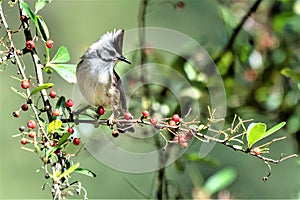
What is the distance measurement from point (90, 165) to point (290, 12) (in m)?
1.56

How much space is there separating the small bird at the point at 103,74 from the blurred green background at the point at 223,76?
0.24 meters

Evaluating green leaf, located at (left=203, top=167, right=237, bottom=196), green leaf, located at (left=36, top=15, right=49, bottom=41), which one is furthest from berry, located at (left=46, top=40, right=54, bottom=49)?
green leaf, located at (left=203, top=167, right=237, bottom=196)

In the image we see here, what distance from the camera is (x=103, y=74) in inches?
39.7

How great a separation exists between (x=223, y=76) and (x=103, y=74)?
2.11 feet

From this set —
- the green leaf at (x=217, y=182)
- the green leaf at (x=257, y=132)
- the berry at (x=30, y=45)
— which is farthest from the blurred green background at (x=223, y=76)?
the berry at (x=30, y=45)

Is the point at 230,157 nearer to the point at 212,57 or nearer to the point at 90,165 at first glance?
the point at 90,165

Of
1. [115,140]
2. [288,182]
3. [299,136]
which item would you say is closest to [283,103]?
[299,136]

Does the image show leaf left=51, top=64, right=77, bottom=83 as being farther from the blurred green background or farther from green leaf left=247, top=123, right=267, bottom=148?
the blurred green background

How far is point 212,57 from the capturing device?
5.21 feet

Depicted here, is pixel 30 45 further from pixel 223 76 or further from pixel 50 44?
pixel 223 76

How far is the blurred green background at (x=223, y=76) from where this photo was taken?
1659mm

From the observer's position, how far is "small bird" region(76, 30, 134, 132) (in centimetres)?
87

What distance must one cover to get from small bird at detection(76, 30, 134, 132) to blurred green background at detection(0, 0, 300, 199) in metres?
0.24

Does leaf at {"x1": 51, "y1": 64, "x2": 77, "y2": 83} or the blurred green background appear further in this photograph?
the blurred green background
